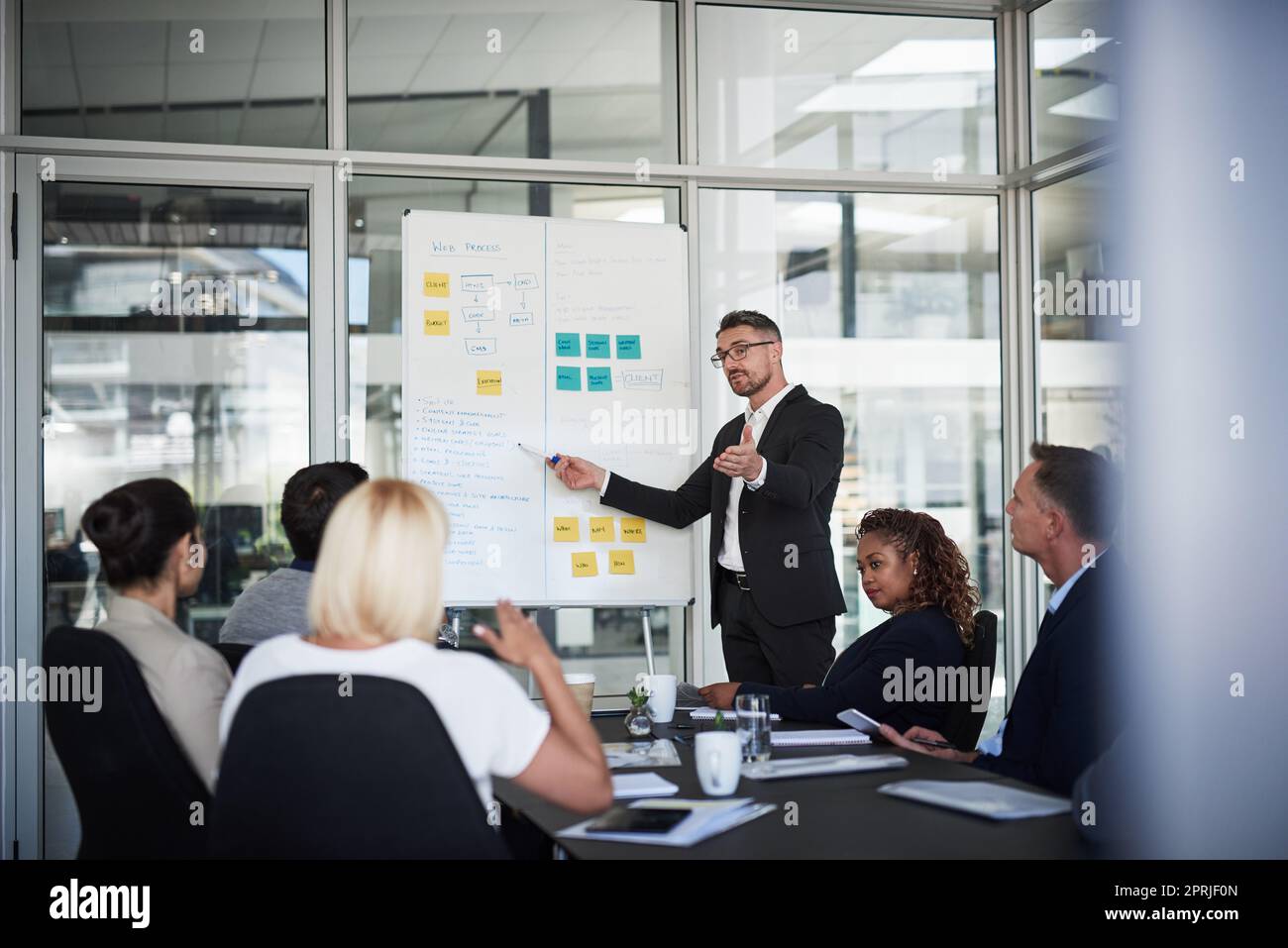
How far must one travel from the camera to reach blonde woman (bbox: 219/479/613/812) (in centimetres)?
154

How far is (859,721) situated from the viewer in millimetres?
2463

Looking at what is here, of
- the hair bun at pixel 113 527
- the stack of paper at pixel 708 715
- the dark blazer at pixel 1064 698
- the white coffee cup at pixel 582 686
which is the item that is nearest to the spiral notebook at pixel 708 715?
the stack of paper at pixel 708 715

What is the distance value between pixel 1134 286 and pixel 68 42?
3.97m

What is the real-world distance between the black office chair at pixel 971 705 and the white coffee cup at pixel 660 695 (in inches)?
23.7

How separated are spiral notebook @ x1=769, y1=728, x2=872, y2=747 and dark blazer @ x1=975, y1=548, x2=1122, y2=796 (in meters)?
0.24

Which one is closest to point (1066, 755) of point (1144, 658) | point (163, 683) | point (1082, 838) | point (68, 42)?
point (1082, 838)

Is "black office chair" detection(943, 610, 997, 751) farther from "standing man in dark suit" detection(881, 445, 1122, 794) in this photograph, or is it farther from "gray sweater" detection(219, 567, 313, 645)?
"gray sweater" detection(219, 567, 313, 645)

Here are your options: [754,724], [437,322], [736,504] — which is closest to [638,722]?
[754,724]

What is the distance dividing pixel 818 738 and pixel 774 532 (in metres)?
1.41

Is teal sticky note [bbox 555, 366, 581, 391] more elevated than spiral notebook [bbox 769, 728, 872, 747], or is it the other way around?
teal sticky note [bbox 555, 366, 581, 391]

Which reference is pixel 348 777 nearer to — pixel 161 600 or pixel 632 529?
pixel 161 600

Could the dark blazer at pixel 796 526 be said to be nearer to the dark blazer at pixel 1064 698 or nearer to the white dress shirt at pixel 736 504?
the white dress shirt at pixel 736 504

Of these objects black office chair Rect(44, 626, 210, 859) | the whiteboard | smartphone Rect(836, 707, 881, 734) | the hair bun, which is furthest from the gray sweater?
the whiteboard
